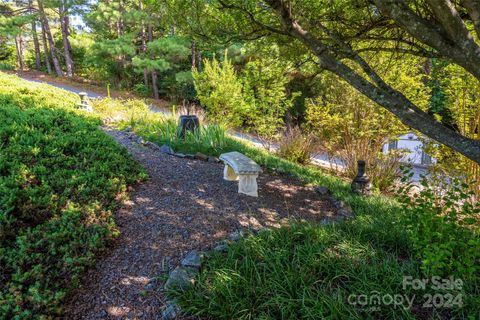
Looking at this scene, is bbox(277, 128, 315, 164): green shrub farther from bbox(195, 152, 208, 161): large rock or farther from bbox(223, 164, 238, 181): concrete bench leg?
bbox(223, 164, 238, 181): concrete bench leg

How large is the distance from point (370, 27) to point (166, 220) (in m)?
2.58

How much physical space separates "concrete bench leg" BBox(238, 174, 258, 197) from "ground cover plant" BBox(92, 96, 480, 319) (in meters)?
0.92

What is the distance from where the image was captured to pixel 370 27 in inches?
103

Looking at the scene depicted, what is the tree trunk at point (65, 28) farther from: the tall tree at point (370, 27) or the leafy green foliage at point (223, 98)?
the tall tree at point (370, 27)

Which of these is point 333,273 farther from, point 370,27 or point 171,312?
point 370,27

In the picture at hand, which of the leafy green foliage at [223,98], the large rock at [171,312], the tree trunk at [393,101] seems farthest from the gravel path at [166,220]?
the leafy green foliage at [223,98]

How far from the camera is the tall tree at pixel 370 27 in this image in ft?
4.98

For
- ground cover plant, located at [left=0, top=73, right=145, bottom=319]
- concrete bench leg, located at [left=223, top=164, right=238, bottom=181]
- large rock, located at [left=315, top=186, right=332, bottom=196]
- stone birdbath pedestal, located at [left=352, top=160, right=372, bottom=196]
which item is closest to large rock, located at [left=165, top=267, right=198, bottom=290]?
ground cover plant, located at [left=0, top=73, right=145, bottom=319]


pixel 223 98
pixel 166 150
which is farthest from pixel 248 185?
pixel 223 98

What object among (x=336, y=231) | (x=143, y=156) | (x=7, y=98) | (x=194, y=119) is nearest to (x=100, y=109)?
(x=7, y=98)

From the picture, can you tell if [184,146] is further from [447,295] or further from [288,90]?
[288,90]

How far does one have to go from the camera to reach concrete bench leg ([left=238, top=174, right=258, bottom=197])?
10.9ft

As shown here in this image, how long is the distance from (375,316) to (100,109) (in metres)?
7.39

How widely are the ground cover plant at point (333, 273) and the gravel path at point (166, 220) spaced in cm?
32
